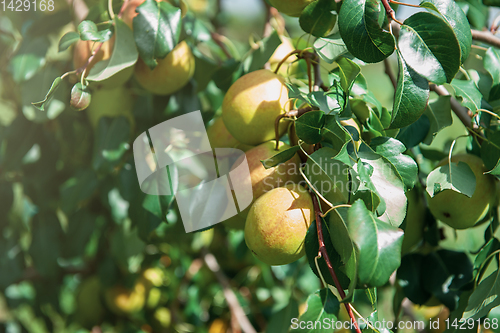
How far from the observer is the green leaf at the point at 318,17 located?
66cm

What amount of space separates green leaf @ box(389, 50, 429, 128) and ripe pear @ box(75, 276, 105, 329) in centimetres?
118

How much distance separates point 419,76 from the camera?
20.7 inches

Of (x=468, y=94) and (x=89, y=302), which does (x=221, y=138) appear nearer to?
(x=468, y=94)

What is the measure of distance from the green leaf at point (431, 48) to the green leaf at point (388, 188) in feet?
0.44

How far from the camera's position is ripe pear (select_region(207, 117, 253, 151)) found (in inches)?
31.1

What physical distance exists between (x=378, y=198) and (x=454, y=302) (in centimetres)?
47

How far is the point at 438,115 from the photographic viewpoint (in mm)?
724

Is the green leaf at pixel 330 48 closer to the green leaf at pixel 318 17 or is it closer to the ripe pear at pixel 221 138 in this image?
the green leaf at pixel 318 17

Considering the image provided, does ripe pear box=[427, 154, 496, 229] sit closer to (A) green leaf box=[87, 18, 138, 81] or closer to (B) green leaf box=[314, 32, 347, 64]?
(B) green leaf box=[314, 32, 347, 64]

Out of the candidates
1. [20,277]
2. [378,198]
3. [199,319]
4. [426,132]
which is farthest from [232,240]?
[378,198]

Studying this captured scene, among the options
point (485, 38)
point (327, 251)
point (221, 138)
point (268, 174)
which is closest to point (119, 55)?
point (221, 138)

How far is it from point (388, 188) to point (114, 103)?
0.75 metres

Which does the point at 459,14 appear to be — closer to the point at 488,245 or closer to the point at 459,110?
the point at 459,110

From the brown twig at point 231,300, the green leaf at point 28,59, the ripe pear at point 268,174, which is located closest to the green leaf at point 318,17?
the ripe pear at point 268,174
